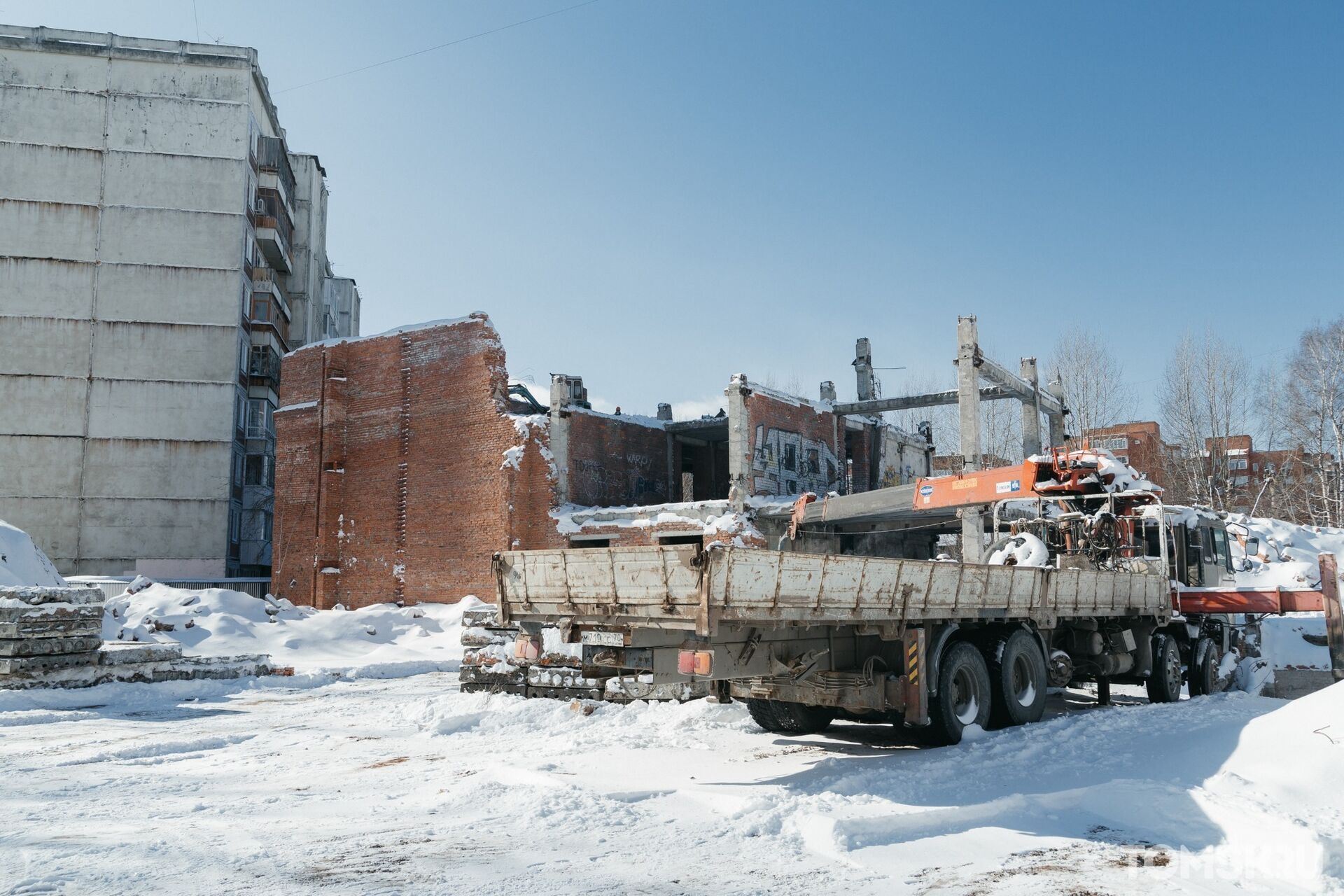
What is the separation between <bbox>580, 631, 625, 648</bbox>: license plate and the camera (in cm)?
729

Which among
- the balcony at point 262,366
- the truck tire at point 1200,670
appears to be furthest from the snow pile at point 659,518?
the balcony at point 262,366

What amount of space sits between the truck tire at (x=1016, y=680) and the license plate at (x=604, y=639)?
13.7 ft

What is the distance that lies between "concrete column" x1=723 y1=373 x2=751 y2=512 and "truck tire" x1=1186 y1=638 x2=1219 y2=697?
12230mm

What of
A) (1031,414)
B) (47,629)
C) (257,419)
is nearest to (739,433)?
(1031,414)

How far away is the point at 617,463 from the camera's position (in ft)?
95.6

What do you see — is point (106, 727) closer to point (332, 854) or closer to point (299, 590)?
point (332, 854)

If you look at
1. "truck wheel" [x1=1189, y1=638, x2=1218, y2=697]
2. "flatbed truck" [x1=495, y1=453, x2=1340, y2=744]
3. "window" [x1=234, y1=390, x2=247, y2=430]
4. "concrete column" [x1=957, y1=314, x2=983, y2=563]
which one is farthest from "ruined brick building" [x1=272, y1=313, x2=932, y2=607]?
"flatbed truck" [x1=495, y1=453, x2=1340, y2=744]

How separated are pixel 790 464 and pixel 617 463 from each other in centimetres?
529

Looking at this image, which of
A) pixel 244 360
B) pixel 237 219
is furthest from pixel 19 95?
pixel 244 360

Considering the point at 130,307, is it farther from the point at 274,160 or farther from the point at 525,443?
Answer: the point at 525,443

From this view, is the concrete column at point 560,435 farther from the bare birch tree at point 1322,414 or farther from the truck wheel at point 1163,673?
the bare birch tree at point 1322,414

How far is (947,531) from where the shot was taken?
1166 inches

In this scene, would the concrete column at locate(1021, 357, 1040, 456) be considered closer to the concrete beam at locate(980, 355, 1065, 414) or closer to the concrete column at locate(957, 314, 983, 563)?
the concrete beam at locate(980, 355, 1065, 414)

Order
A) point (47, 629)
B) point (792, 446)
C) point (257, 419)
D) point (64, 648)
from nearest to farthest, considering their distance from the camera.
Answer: point (47, 629)
point (64, 648)
point (792, 446)
point (257, 419)
